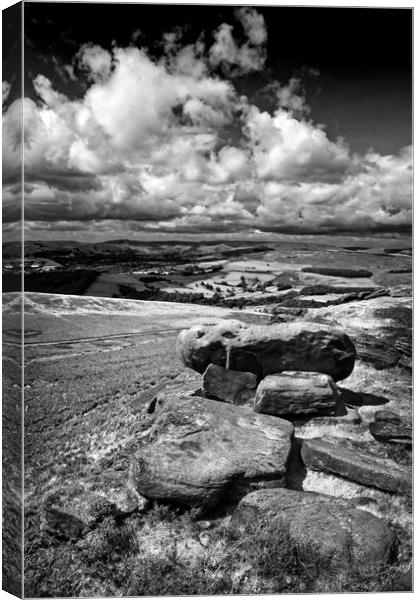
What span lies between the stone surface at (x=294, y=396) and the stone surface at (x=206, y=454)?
0.21 m

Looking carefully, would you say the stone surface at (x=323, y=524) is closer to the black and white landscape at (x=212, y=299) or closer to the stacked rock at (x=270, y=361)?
the black and white landscape at (x=212, y=299)

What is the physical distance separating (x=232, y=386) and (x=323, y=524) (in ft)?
6.32

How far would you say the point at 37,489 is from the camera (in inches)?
241

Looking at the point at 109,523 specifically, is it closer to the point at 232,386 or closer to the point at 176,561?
the point at 176,561

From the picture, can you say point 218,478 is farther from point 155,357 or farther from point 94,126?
point 94,126

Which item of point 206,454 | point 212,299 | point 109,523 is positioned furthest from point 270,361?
point 109,523

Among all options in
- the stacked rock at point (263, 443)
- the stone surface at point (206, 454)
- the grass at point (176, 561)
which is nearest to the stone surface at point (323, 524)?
the stacked rock at point (263, 443)

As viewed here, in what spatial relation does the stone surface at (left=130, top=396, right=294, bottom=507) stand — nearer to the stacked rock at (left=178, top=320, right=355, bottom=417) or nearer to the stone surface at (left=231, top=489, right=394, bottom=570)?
the stone surface at (left=231, top=489, right=394, bottom=570)

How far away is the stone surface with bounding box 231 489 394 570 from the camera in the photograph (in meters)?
5.71

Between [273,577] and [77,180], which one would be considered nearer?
[273,577]

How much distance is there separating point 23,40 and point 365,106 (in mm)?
4280

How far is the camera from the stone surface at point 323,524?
18.7ft

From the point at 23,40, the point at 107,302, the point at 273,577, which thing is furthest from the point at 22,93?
the point at 273,577

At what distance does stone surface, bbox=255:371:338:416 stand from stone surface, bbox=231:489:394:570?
1003mm
